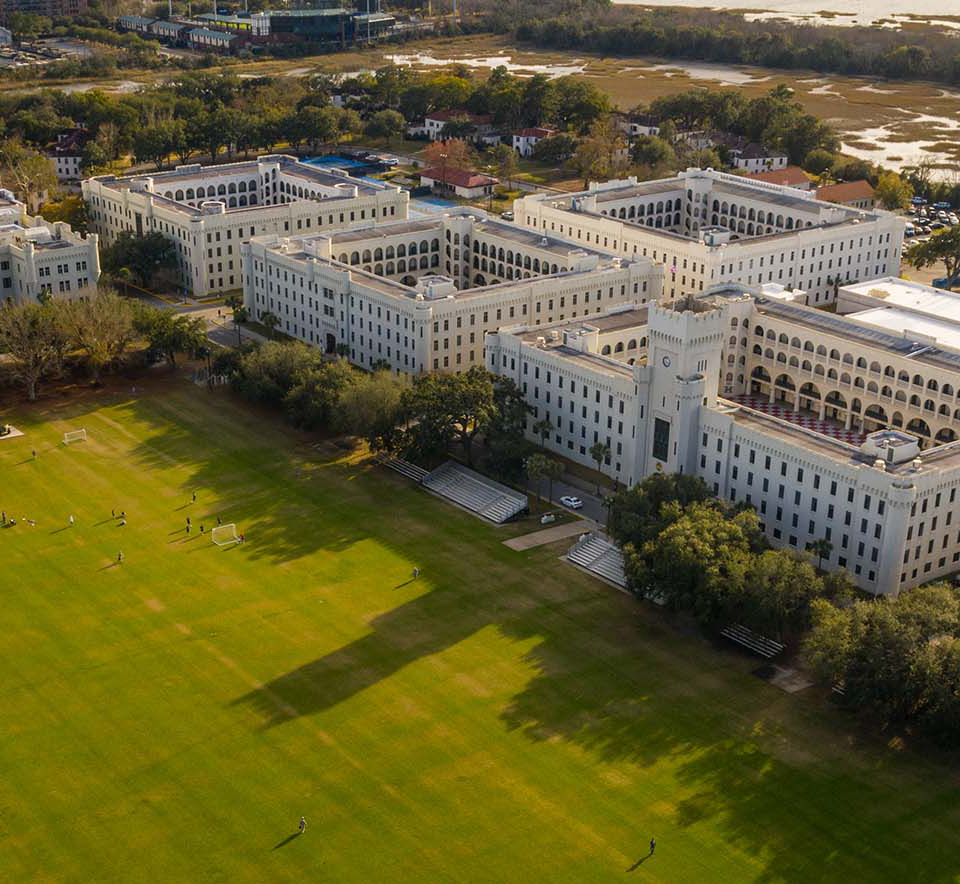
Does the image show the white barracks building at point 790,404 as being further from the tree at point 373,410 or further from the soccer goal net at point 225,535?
the soccer goal net at point 225,535

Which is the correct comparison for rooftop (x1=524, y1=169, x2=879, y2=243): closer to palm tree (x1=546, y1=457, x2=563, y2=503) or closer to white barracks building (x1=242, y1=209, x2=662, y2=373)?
white barracks building (x1=242, y1=209, x2=662, y2=373)

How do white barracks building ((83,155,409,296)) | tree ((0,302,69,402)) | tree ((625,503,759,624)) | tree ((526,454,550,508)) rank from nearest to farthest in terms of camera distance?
tree ((625,503,759,624)) → tree ((526,454,550,508)) → tree ((0,302,69,402)) → white barracks building ((83,155,409,296))

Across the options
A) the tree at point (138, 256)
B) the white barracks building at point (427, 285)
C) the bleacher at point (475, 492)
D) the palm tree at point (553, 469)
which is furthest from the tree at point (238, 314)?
the palm tree at point (553, 469)

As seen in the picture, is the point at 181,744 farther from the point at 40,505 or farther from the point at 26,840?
the point at 40,505

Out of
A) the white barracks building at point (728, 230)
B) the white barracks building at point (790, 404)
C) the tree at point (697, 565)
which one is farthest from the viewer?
the white barracks building at point (728, 230)

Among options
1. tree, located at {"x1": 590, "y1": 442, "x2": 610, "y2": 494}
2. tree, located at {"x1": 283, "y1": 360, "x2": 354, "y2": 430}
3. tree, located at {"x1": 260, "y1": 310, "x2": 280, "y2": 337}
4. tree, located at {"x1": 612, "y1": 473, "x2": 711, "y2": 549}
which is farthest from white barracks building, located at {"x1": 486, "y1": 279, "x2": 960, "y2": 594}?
tree, located at {"x1": 260, "y1": 310, "x2": 280, "y2": 337}

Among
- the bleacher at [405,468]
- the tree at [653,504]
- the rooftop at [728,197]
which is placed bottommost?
the bleacher at [405,468]
